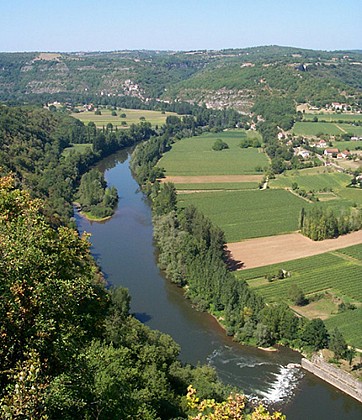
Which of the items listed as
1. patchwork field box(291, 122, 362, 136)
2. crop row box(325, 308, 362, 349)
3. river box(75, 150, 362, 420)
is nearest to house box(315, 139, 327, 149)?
patchwork field box(291, 122, 362, 136)

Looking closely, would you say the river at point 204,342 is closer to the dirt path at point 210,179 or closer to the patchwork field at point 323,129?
the dirt path at point 210,179

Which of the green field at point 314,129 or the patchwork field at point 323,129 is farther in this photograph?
the patchwork field at point 323,129

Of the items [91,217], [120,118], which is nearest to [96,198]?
[91,217]

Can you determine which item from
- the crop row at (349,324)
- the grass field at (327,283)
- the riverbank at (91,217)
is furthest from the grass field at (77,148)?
the crop row at (349,324)

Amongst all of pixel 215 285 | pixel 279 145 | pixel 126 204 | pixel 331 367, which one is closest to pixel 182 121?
pixel 279 145

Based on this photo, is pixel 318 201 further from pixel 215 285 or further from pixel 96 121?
pixel 96 121

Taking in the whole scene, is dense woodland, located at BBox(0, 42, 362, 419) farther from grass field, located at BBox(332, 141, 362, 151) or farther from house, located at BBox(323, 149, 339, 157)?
grass field, located at BBox(332, 141, 362, 151)
